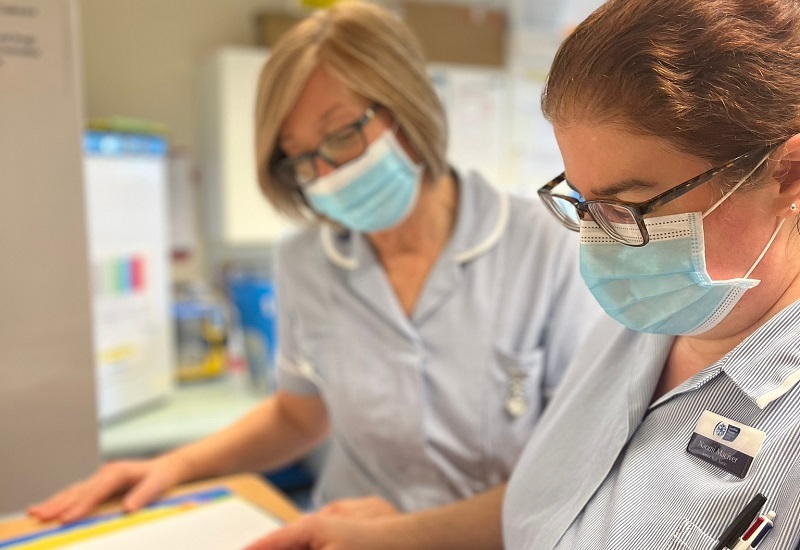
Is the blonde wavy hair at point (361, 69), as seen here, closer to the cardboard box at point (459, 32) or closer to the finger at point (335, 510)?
the finger at point (335, 510)

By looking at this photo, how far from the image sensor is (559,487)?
0.83 metres

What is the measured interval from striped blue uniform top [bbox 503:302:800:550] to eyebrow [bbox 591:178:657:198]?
180 mm

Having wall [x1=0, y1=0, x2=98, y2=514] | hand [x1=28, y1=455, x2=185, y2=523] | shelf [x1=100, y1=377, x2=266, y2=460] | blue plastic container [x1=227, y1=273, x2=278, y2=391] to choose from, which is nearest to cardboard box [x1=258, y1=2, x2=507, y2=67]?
blue plastic container [x1=227, y1=273, x2=278, y2=391]

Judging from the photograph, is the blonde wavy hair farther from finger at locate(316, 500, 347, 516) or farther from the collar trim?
finger at locate(316, 500, 347, 516)

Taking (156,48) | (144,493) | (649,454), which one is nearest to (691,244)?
(649,454)

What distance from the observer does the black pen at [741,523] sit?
584mm

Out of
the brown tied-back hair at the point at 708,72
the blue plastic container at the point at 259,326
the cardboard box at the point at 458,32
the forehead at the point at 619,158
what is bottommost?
the blue plastic container at the point at 259,326

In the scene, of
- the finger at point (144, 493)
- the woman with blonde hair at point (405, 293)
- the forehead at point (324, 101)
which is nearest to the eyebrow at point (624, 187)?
the woman with blonde hair at point (405, 293)

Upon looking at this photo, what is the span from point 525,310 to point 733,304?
20.9 inches

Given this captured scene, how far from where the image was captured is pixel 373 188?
1.22m

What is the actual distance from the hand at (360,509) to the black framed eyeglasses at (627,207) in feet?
1.95

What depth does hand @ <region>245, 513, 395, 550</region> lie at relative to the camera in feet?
3.21

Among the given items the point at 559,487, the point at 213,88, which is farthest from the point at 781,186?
the point at 213,88

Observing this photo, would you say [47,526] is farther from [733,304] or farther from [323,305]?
[733,304]
